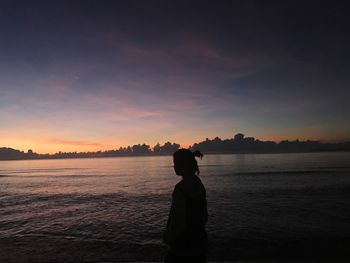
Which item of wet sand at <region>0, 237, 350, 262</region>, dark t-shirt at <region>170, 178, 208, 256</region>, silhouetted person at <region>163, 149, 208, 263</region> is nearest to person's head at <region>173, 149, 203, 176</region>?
silhouetted person at <region>163, 149, 208, 263</region>

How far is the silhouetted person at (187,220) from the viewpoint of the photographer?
12.9ft

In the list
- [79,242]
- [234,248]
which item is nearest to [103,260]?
[79,242]

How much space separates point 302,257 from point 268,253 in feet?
4.14

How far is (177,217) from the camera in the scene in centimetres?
396

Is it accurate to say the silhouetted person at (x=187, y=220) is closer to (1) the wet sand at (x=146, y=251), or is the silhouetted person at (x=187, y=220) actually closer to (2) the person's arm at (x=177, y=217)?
(2) the person's arm at (x=177, y=217)

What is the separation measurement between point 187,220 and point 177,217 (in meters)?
0.14

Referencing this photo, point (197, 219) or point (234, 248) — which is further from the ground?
point (197, 219)

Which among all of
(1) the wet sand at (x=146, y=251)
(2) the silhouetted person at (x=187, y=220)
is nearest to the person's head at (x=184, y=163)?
(2) the silhouetted person at (x=187, y=220)

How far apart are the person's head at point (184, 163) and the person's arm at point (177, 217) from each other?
13.1 inches

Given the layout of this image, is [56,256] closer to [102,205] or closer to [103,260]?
[103,260]

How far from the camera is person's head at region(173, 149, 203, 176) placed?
422 centimetres

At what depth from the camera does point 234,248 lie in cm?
1302

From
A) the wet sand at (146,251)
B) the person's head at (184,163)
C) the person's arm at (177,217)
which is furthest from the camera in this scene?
the wet sand at (146,251)

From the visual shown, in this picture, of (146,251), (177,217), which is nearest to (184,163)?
(177,217)
